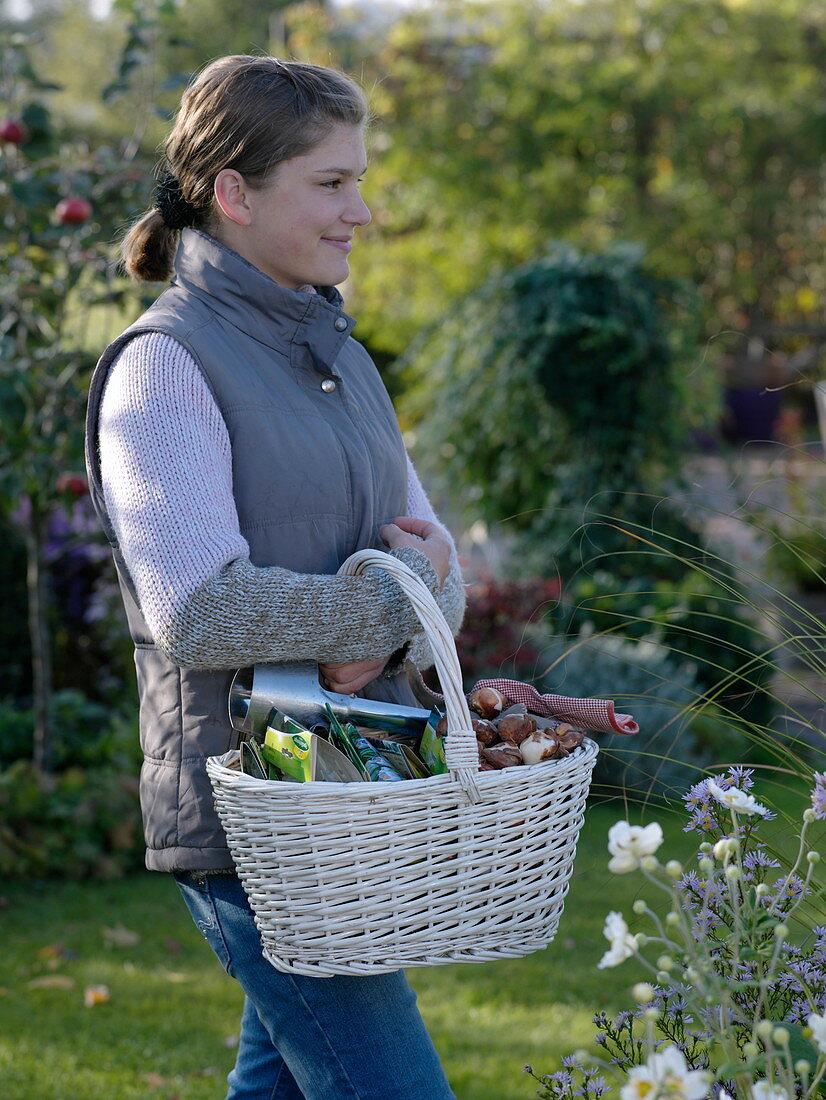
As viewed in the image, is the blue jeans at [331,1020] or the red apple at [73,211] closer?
the blue jeans at [331,1020]

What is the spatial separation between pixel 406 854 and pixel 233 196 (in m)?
0.90

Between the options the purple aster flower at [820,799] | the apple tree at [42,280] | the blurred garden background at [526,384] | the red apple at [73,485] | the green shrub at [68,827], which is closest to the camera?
the purple aster flower at [820,799]

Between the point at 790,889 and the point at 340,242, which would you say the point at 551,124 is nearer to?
the point at 340,242

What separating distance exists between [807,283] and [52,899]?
9736 mm

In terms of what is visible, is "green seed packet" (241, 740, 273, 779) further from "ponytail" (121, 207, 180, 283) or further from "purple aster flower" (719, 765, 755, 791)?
"ponytail" (121, 207, 180, 283)

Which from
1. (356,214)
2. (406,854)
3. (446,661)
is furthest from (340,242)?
(406,854)

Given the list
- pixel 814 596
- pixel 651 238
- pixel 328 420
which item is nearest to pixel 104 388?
pixel 328 420

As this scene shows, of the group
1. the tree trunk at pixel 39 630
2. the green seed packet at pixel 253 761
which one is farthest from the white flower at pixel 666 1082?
the tree trunk at pixel 39 630

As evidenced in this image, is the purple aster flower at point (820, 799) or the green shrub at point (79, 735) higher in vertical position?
the purple aster flower at point (820, 799)

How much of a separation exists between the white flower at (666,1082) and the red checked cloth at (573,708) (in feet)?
1.95

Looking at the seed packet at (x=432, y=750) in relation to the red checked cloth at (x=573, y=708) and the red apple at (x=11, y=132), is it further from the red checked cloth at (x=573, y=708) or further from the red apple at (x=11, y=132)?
the red apple at (x=11, y=132)

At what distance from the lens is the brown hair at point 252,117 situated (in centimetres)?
157

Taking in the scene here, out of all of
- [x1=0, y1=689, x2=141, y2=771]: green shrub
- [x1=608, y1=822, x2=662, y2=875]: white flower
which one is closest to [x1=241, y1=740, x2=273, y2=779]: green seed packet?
[x1=608, y1=822, x2=662, y2=875]: white flower

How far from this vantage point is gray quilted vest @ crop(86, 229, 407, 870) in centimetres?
152
